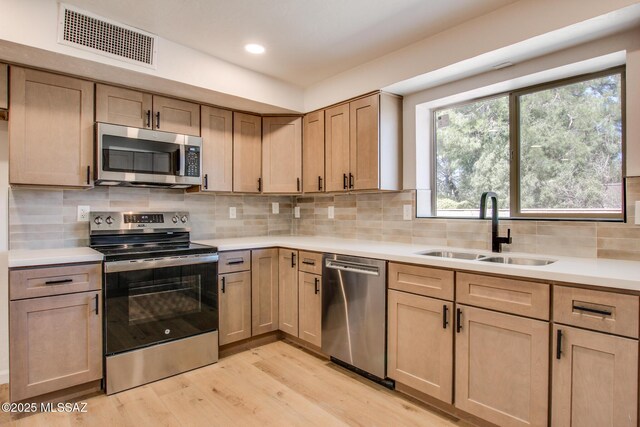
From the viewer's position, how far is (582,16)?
5.67 feet

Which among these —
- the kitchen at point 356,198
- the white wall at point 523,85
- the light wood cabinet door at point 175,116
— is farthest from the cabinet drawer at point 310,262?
the light wood cabinet door at point 175,116

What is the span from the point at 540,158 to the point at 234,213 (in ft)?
8.70

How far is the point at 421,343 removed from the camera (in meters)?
2.09

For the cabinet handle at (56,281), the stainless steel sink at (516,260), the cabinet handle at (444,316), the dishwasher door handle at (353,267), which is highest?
the stainless steel sink at (516,260)

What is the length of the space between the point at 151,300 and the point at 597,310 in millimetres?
2520

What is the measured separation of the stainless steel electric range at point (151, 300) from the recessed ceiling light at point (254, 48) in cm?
152

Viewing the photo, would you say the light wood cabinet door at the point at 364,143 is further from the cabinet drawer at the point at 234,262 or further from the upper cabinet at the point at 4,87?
the upper cabinet at the point at 4,87

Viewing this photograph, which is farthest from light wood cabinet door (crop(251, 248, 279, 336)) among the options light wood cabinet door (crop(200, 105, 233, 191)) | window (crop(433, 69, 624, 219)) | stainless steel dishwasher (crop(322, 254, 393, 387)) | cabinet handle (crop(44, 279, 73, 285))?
window (crop(433, 69, 624, 219))

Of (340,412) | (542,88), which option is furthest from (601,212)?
(340,412)

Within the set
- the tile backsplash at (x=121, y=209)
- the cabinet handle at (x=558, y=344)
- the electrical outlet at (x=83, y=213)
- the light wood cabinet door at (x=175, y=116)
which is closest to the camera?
the cabinet handle at (x=558, y=344)

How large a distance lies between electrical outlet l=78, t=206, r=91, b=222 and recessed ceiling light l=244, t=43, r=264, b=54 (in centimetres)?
171

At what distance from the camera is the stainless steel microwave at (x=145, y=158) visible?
244cm

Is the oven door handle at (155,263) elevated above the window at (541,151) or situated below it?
below

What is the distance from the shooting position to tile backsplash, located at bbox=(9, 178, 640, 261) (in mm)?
2035
